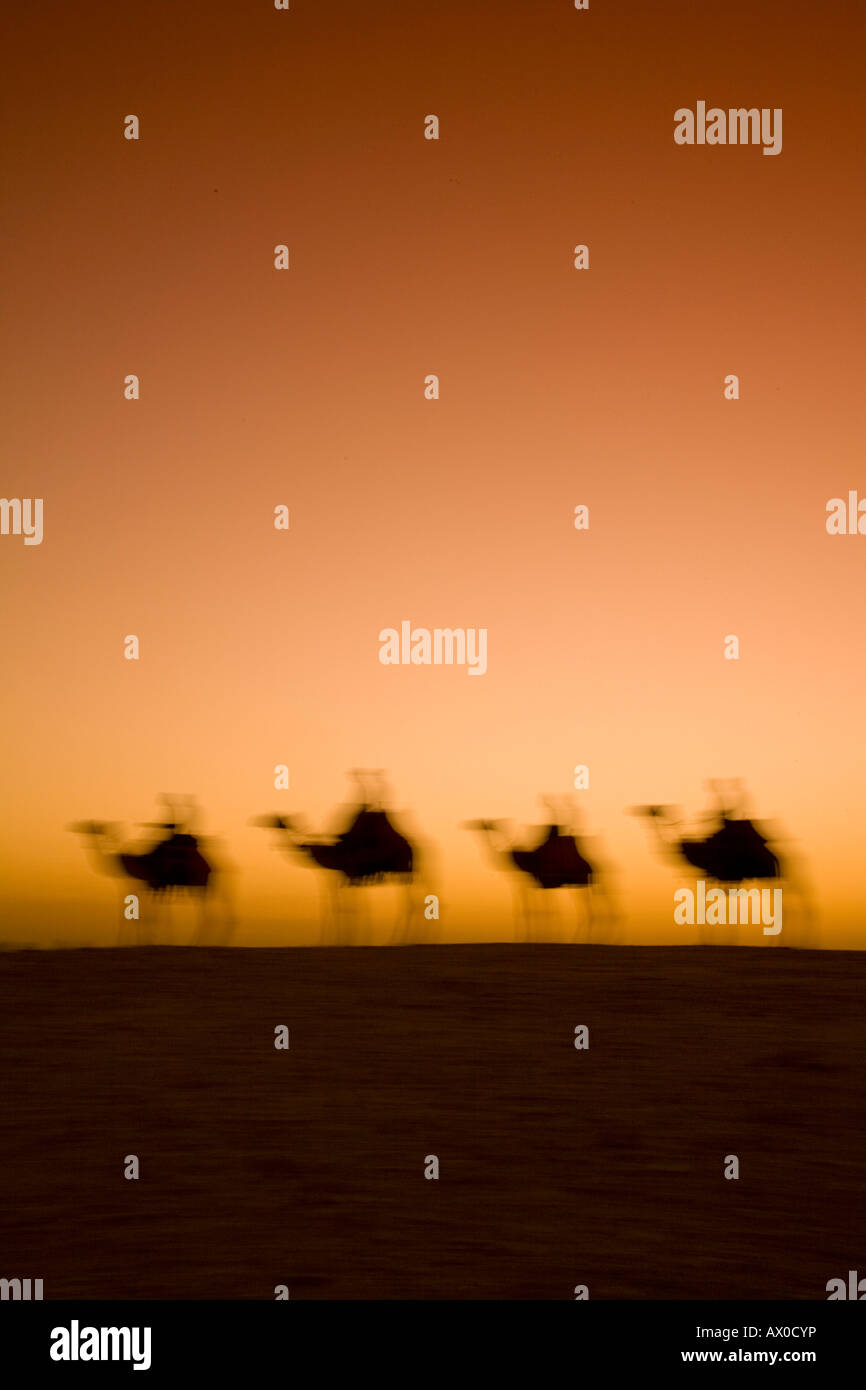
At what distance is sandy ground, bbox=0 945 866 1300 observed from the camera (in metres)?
7.19

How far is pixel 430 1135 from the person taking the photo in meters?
9.23

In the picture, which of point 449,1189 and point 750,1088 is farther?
point 750,1088

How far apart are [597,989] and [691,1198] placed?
6.05 m

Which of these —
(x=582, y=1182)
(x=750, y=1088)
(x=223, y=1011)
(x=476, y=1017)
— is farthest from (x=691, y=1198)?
(x=223, y=1011)

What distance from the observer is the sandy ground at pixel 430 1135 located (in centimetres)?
719

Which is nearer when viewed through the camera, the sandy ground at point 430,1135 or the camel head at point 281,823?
the sandy ground at point 430,1135

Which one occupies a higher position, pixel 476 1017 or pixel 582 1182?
pixel 476 1017

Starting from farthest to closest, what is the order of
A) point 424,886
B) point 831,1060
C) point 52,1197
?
1. point 424,886
2. point 831,1060
3. point 52,1197

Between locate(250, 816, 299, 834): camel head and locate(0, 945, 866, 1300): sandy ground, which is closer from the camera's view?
locate(0, 945, 866, 1300): sandy ground

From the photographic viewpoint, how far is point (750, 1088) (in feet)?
34.6
